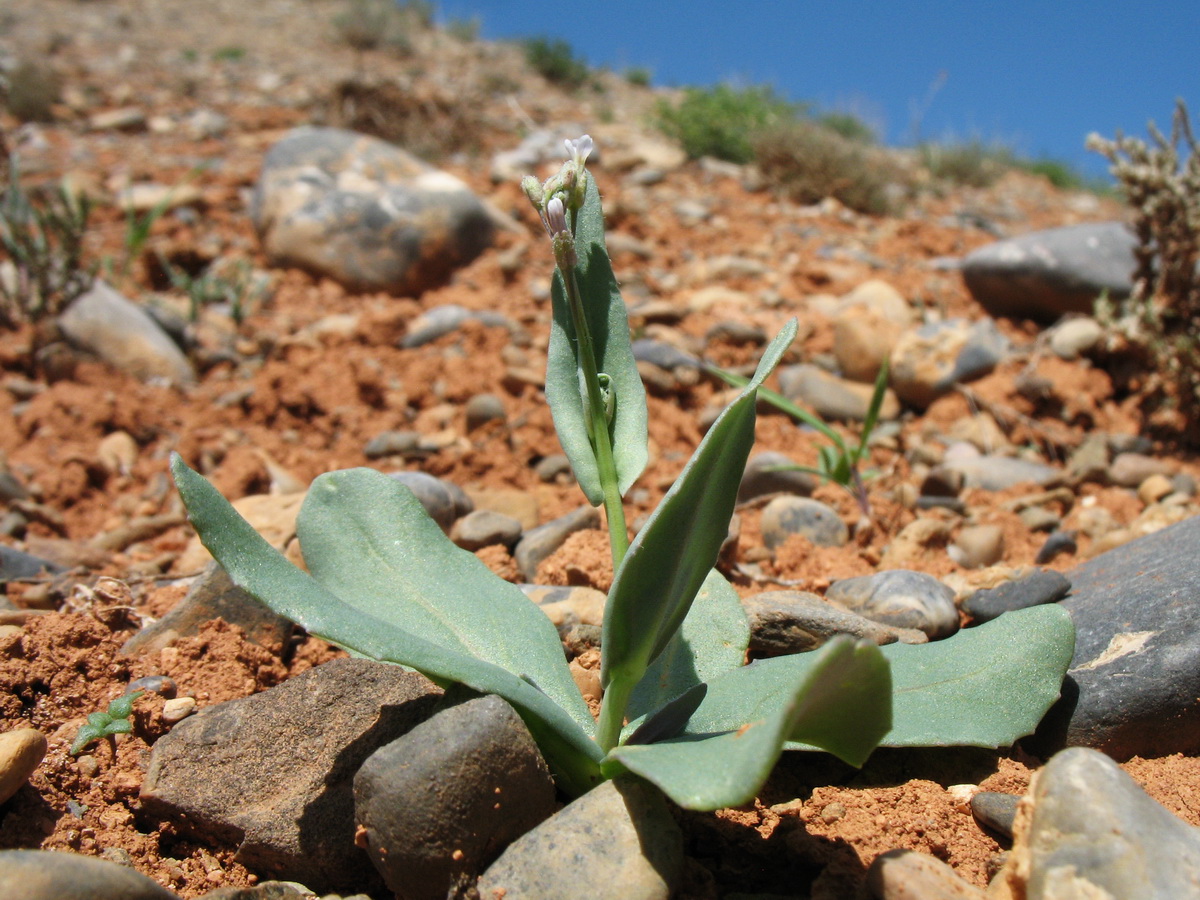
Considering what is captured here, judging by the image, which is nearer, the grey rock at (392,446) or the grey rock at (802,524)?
Answer: the grey rock at (802,524)

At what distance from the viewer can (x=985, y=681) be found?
1623mm

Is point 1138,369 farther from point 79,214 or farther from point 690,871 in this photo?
point 79,214

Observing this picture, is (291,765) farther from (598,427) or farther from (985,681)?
(985,681)

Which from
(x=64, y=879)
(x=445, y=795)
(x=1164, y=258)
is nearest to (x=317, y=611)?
(x=445, y=795)

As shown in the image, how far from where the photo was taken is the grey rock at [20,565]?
2576 millimetres

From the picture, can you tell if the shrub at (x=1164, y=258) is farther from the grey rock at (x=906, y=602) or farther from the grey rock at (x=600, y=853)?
the grey rock at (x=600, y=853)

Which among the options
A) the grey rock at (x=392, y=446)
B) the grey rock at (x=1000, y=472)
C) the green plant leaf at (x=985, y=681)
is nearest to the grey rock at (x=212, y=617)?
the green plant leaf at (x=985, y=681)

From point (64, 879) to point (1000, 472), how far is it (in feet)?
10.9

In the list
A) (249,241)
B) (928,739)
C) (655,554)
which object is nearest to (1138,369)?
(928,739)

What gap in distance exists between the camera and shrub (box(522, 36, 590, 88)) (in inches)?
457

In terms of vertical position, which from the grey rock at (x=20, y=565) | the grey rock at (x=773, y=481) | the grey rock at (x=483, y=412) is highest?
the grey rock at (x=483, y=412)

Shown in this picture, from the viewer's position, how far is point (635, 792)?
4.76 ft

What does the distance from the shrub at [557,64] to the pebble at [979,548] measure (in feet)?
32.6

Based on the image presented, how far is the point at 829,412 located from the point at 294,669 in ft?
9.03
